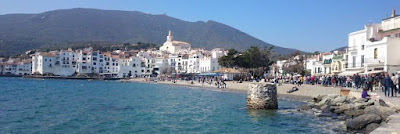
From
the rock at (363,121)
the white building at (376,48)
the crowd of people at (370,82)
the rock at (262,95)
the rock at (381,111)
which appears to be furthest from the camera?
A: the white building at (376,48)

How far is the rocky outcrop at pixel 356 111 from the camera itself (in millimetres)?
13625

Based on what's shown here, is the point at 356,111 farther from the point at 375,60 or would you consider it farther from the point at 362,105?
the point at 375,60

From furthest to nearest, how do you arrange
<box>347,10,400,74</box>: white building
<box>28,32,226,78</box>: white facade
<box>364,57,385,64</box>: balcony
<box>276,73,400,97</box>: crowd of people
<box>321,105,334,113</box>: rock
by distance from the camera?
<box>28,32,226,78</box>: white facade
<box>364,57,385,64</box>: balcony
<box>347,10,400,74</box>: white building
<box>276,73,400,97</box>: crowd of people
<box>321,105,334,113</box>: rock

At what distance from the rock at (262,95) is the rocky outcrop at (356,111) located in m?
2.32

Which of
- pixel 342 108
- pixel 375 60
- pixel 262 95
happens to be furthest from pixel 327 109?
pixel 375 60

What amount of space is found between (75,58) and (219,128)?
381 ft

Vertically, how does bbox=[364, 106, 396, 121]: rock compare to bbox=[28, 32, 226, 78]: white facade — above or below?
below

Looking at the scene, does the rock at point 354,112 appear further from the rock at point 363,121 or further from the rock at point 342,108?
the rock at point 363,121

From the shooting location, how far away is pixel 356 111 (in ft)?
57.3

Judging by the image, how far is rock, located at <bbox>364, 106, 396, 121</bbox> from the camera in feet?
47.4

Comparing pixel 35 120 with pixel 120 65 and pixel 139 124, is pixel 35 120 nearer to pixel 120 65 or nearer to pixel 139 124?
pixel 139 124

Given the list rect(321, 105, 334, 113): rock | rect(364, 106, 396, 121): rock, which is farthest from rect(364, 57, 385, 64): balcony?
rect(364, 106, 396, 121): rock

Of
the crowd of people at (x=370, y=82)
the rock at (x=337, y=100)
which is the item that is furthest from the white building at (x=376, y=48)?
the rock at (x=337, y=100)

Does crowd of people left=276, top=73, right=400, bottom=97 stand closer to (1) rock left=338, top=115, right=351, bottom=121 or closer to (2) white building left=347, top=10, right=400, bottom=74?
(2) white building left=347, top=10, right=400, bottom=74
